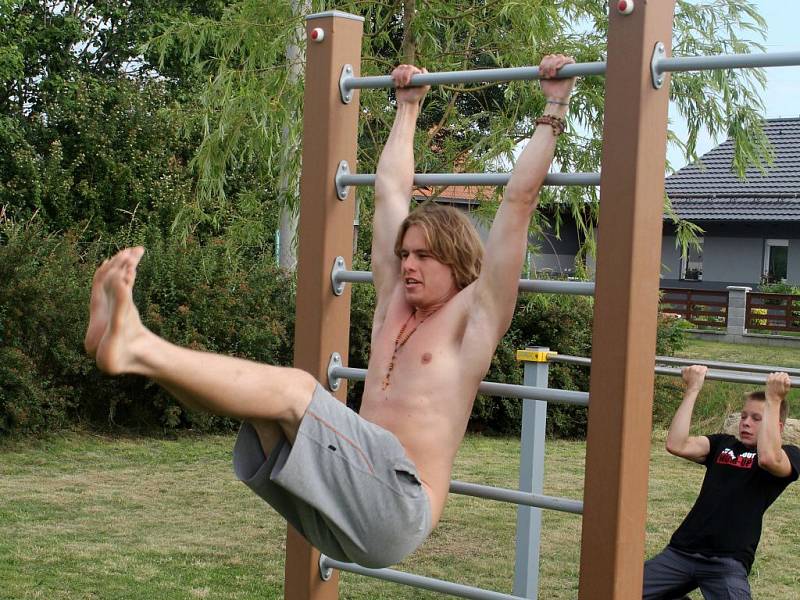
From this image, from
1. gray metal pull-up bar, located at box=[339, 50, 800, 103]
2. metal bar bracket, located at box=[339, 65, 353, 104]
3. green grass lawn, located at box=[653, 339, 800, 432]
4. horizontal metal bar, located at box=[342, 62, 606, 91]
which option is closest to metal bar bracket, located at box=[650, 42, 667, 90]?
gray metal pull-up bar, located at box=[339, 50, 800, 103]

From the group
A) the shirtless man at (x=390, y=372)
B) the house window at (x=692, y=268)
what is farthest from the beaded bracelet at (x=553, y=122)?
the house window at (x=692, y=268)

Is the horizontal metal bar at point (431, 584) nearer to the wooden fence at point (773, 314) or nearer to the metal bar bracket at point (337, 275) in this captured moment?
the metal bar bracket at point (337, 275)

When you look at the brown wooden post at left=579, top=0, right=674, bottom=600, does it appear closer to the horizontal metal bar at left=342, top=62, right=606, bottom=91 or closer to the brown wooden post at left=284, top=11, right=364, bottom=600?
the horizontal metal bar at left=342, top=62, right=606, bottom=91

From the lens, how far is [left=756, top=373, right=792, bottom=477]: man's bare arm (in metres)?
3.55

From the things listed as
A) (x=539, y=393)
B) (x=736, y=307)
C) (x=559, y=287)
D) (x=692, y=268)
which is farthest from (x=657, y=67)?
(x=692, y=268)

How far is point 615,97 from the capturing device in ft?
9.02

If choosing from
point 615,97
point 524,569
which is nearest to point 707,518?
point 524,569

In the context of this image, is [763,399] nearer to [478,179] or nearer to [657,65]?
[478,179]

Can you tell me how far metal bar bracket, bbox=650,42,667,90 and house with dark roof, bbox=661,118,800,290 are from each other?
869 inches

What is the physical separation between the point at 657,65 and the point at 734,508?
1851 mm

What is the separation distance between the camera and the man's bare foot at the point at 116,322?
7.04 ft

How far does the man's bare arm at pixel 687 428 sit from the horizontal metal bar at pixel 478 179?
0.96 m

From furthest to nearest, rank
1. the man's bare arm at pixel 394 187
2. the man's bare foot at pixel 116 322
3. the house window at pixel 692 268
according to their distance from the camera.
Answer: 1. the house window at pixel 692 268
2. the man's bare arm at pixel 394 187
3. the man's bare foot at pixel 116 322

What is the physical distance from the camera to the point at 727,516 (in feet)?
12.8
